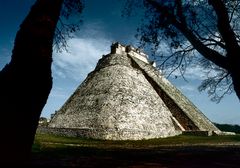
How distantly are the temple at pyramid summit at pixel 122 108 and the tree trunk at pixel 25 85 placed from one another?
29.9 metres

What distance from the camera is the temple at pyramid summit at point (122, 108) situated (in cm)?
3891

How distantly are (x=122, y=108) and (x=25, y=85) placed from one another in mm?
35938

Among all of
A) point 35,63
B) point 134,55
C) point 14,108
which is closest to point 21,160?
point 14,108

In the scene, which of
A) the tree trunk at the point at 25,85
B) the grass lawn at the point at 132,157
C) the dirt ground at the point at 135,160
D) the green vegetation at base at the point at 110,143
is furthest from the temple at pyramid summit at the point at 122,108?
the tree trunk at the point at 25,85

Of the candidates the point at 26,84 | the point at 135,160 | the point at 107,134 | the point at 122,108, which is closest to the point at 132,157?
the point at 135,160

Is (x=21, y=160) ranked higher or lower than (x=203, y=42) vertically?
lower

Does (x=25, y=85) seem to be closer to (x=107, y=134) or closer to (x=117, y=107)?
(x=107, y=134)

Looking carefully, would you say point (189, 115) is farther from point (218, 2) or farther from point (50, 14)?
point (50, 14)

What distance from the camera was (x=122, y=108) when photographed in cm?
4188

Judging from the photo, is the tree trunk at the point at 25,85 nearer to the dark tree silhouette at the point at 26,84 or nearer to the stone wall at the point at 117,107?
the dark tree silhouette at the point at 26,84

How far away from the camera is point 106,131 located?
3619cm

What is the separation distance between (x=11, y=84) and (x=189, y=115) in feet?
142

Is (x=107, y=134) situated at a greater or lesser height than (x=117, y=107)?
lesser

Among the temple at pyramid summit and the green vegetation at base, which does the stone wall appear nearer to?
the temple at pyramid summit
